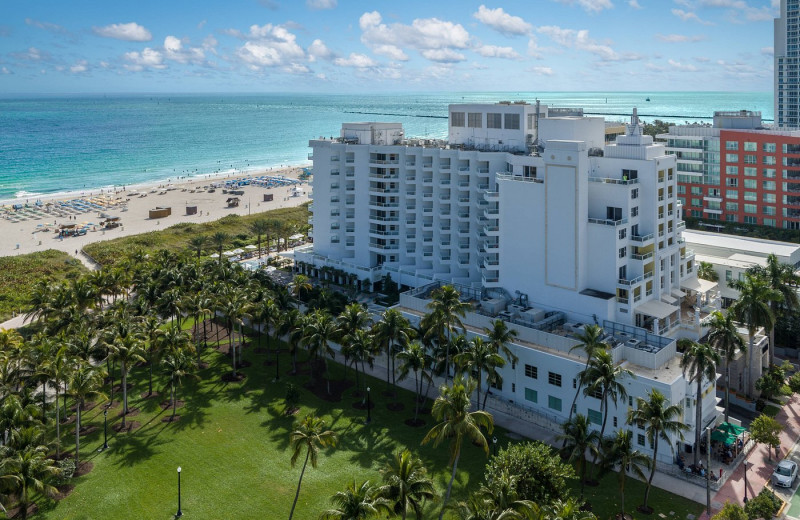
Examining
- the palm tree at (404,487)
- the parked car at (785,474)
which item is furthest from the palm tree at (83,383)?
the parked car at (785,474)

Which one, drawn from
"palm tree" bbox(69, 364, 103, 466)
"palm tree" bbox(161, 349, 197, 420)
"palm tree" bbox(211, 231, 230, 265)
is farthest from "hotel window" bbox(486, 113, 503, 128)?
"palm tree" bbox(69, 364, 103, 466)

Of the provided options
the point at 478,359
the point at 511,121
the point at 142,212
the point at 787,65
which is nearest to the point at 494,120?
the point at 511,121

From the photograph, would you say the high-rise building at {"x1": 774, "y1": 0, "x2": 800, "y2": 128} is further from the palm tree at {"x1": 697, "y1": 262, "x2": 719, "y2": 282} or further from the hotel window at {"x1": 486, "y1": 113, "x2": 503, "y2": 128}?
the hotel window at {"x1": 486, "y1": 113, "x2": 503, "y2": 128}

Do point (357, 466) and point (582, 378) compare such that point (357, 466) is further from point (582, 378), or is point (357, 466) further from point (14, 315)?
point (14, 315)

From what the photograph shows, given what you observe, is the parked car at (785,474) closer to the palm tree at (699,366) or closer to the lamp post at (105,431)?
the palm tree at (699,366)

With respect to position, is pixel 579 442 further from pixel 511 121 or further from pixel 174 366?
pixel 511 121

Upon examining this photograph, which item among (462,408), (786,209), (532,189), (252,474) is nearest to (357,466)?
(252,474)
